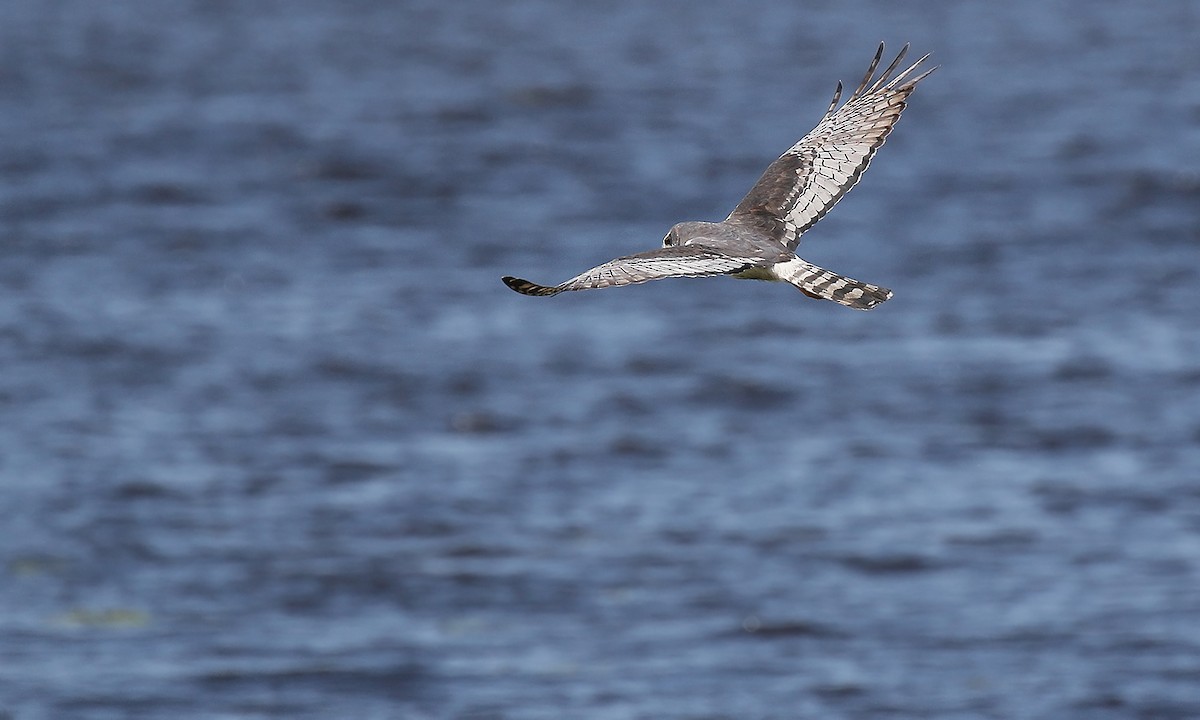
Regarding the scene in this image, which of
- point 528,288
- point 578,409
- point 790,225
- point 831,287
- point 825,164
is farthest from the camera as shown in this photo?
point 578,409

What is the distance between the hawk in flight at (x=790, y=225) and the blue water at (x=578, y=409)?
33.4ft

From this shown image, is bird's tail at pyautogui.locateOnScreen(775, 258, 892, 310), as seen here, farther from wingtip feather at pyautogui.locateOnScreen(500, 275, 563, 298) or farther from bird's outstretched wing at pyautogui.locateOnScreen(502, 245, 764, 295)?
wingtip feather at pyautogui.locateOnScreen(500, 275, 563, 298)

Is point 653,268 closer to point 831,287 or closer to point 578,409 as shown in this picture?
point 831,287

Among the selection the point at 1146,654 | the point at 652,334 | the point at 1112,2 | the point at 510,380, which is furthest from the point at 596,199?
the point at 1112,2

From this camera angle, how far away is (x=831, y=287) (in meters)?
6.91

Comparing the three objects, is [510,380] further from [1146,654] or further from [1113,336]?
[1146,654]

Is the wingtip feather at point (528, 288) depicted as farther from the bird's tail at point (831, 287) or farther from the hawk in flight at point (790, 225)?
the bird's tail at point (831, 287)

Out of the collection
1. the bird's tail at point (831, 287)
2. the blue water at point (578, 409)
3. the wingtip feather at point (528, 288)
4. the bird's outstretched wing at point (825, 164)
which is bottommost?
the wingtip feather at point (528, 288)

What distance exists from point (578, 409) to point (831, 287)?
2026 centimetres

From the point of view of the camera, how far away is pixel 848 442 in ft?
83.2

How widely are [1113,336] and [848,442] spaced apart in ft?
17.5

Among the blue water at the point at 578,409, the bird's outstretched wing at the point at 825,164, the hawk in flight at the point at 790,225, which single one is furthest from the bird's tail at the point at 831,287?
the blue water at the point at 578,409

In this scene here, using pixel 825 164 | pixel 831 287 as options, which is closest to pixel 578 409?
pixel 825 164

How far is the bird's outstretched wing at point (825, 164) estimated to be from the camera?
844 cm
